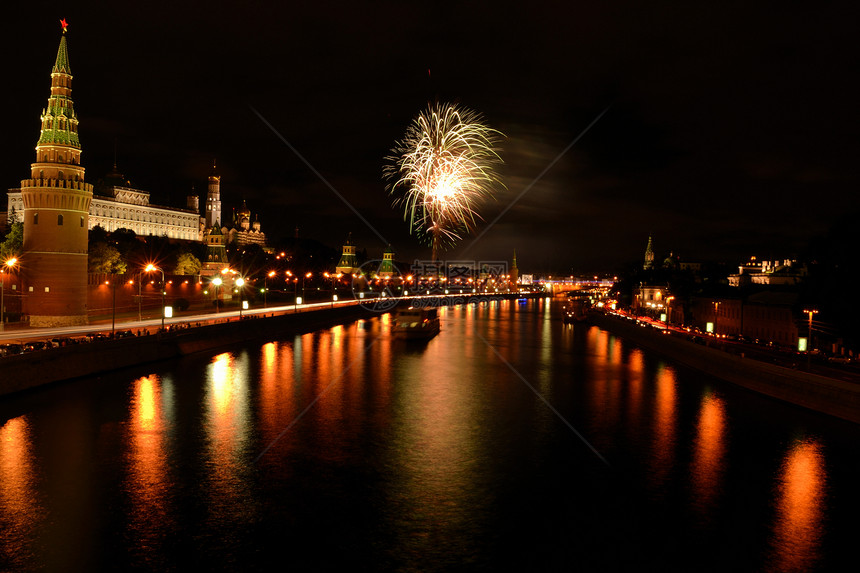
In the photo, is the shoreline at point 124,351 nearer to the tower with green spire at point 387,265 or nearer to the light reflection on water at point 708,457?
the light reflection on water at point 708,457

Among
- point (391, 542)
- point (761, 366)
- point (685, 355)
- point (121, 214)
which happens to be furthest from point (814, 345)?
point (121, 214)

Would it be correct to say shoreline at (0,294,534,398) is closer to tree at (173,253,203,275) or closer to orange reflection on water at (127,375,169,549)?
orange reflection on water at (127,375,169,549)

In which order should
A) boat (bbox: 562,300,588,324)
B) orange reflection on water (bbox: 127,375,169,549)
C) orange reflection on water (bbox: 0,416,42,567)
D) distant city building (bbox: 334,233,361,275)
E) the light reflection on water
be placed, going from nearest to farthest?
orange reflection on water (bbox: 0,416,42,567) → orange reflection on water (bbox: 127,375,169,549) → the light reflection on water → boat (bbox: 562,300,588,324) → distant city building (bbox: 334,233,361,275)

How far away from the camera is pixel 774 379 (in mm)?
28000

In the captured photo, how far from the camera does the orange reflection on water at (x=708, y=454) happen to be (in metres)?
14.8

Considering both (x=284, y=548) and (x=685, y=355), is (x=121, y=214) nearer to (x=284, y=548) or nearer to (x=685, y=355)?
(x=685, y=355)

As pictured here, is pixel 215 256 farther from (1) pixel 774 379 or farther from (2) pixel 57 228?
(1) pixel 774 379

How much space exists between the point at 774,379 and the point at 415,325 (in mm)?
32691

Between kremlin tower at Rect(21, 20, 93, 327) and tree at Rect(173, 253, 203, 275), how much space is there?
47732 millimetres

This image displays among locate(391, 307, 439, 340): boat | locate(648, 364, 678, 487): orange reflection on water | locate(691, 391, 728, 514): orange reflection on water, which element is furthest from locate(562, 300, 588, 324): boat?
locate(691, 391, 728, 514): orange reflection on water

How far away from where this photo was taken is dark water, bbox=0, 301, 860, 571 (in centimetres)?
1152

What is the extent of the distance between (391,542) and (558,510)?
409cm

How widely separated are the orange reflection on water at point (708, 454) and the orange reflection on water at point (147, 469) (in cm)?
1206

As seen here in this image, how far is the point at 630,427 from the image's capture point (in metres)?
22.2
